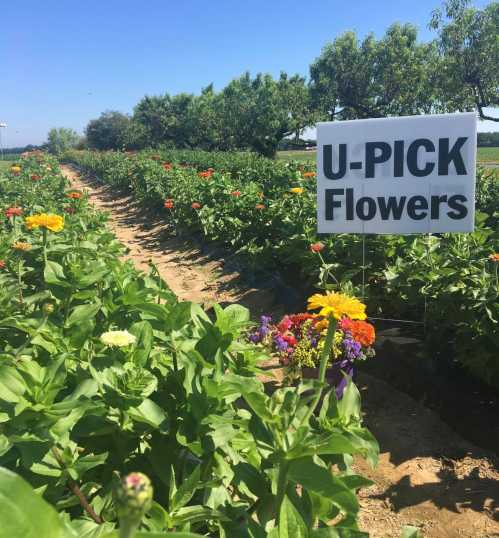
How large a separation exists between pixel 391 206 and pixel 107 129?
62.4 meters

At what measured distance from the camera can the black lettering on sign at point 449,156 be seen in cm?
370

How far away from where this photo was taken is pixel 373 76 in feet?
141

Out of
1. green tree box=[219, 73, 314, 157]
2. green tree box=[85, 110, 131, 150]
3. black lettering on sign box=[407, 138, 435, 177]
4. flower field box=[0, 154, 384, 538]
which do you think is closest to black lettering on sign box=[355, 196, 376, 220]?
black lettering on sign box=[407, 138, 435, 177]

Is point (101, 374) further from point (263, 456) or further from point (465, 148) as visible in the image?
point (465, 148)

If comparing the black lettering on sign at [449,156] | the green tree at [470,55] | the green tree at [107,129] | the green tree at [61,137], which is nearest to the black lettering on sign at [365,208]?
the black lettering on sign at [449,156]

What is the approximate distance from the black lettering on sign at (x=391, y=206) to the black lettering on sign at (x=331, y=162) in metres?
0.36

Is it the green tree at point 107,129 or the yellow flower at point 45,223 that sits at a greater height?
the green tree at point 107,129

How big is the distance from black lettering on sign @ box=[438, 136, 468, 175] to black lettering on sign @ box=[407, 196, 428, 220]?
0.73 ft

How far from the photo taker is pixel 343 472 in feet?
5.28

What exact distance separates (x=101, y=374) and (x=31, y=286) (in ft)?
6.82

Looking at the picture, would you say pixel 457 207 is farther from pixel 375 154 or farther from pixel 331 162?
pixel 331 162

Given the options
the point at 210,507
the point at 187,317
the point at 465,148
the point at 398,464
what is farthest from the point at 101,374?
the point at 465,148

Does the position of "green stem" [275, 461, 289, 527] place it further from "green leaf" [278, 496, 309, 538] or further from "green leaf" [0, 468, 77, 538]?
"green leaf" [0, 468, 77, 538]

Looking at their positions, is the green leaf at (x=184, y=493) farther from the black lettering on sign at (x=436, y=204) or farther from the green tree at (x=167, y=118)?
the green tree at (x=167, y=118)
